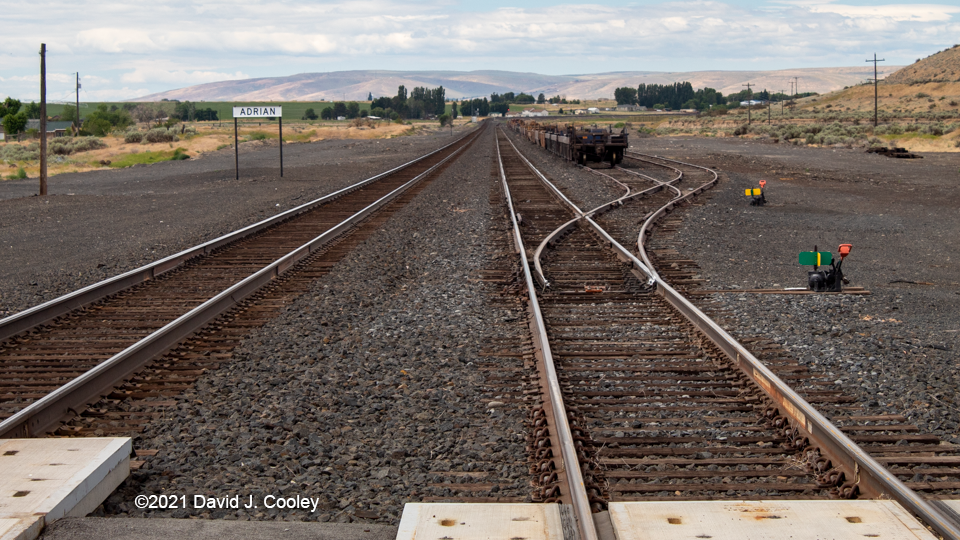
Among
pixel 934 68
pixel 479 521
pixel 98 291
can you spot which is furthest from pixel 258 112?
pixel 934 68

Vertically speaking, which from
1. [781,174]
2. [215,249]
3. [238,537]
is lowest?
[238,537]

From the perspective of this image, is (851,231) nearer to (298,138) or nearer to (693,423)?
(693,423)

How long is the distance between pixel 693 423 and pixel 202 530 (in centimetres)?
312

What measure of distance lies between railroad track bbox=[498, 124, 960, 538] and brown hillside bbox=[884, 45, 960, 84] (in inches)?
5743

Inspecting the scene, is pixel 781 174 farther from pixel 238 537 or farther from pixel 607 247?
pixel 238 537

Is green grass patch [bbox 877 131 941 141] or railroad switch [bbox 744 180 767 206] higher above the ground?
green grass patch [bbox 877 131 941 141]

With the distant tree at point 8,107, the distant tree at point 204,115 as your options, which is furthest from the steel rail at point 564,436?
the distant tree at point 204,115

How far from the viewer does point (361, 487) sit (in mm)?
4457

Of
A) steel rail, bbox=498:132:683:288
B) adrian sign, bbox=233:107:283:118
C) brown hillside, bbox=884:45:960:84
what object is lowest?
steel rail, bbox=498:132:683:288

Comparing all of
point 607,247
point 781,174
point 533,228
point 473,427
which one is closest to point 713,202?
point 533,228

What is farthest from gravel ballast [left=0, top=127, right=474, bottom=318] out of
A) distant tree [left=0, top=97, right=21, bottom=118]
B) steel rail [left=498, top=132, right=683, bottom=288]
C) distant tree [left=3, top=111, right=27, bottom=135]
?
distant tree [left=0, top=97, right=21, bottom=118]

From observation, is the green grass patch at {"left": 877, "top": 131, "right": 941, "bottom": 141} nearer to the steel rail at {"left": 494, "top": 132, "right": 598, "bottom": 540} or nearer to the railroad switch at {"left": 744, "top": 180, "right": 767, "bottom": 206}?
the railroad switch at {"left": 744, "top": 180, "right": 767, "bottom": 206}

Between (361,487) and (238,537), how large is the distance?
0.80 meters

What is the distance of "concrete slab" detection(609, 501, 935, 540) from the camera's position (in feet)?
11.8
